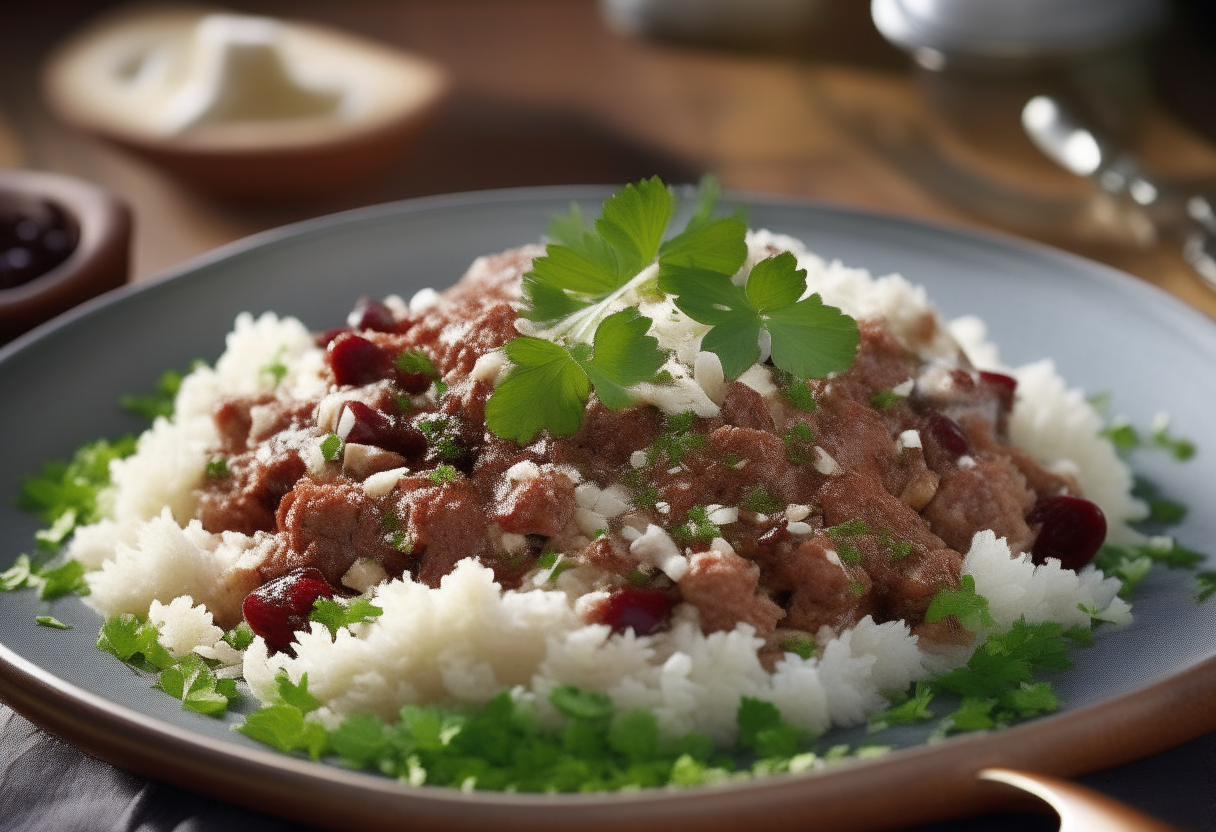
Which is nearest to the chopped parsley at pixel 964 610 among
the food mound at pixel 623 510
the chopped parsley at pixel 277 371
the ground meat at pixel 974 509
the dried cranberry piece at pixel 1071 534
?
the food mound at pixel 623 510

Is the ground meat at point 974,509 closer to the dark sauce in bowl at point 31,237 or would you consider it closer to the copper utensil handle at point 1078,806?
the copper utensil handle at point 1078,806

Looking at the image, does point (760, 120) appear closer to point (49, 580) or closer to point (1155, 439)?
point (1155, 439)

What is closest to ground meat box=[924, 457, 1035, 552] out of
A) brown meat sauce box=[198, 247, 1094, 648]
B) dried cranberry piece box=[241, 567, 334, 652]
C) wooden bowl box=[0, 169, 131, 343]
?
brown meat sauce box=[198, 247, 1094, 648]

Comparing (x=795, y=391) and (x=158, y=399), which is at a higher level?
(x=795, y=391)

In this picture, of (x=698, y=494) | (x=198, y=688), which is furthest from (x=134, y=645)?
(x=698, y=494)

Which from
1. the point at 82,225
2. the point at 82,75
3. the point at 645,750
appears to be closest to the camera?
the point at 645,750

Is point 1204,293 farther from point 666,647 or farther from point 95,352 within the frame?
point 95,352

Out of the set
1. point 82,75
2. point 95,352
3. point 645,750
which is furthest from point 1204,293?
point 82,75
